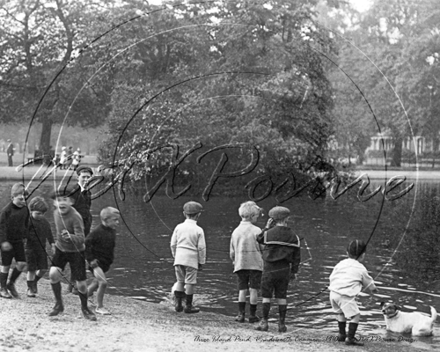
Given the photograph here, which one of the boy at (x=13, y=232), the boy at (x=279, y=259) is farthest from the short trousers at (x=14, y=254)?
the boy at (x=279, y=259)

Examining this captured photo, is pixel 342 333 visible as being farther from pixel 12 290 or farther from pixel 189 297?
pixel 12 290

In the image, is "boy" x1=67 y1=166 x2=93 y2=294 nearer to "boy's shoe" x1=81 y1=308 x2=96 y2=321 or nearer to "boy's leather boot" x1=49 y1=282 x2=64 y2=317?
"boy's leather boot" x1=49 y1=282 x2=64 y2=317

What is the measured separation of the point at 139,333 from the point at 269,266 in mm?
1753

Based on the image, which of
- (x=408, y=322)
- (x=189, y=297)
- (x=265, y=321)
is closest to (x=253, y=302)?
(x=265, y=321)

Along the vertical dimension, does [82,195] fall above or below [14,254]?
above

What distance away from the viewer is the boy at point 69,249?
8.10 meters

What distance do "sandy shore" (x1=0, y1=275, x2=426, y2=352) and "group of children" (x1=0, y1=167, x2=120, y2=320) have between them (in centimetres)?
28

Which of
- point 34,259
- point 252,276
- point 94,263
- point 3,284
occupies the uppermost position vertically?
point 94,263

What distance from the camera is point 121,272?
43.2ft

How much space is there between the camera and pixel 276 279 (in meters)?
8.42

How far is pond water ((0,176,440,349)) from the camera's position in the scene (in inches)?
425

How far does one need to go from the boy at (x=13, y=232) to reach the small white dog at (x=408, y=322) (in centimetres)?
470

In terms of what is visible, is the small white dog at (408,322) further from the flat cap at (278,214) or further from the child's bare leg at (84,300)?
the child's bare leg at (84,300)

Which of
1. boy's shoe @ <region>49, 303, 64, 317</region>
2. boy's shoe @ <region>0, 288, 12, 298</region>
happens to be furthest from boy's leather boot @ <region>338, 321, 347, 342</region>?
boy's shoe @ <region>0, 288, 12, 298</region>
